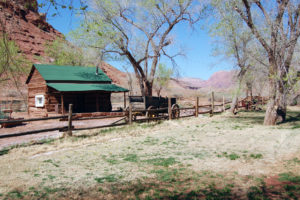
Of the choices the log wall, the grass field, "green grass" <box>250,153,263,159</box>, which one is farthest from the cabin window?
"green grass" <box>250,153,263,159</box>

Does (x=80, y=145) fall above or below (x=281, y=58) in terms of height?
below

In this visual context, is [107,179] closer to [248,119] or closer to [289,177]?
[289,177]

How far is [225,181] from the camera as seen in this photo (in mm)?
4762

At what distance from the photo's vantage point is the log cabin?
2047 cm

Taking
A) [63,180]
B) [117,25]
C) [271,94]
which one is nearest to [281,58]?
[271,94]

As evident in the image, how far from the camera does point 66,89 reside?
1928 centimetres

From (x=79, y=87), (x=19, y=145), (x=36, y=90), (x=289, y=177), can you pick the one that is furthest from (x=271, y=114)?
(x=36, y=90)

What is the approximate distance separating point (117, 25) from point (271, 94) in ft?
42.9

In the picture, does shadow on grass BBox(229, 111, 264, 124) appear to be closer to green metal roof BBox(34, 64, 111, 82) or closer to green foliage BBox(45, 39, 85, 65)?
green metal roof BBox(34, 64, 111, 82)

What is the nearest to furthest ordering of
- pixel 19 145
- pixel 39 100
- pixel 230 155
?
1. pixel 230 155
2. pixel 19 145
3. pixel 39 100

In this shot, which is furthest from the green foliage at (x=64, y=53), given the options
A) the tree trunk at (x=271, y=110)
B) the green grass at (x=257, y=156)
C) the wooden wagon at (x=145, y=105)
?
the green grass at (x=257, y=156)

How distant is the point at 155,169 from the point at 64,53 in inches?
1368

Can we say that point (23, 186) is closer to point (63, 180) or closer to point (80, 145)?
point (63, 180)

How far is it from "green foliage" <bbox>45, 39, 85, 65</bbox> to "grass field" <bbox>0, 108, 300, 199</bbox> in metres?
29.8
